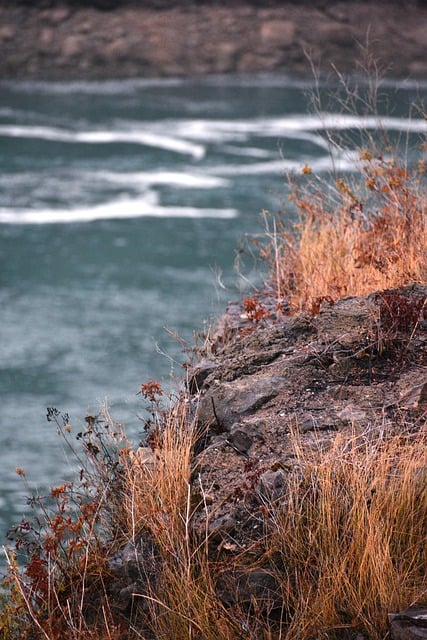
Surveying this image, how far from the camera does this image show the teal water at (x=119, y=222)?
5734 mm

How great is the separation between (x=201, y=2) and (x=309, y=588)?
17556 millimetres

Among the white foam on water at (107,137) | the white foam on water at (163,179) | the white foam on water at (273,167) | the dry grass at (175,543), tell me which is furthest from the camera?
the white foam on water at (107,137)

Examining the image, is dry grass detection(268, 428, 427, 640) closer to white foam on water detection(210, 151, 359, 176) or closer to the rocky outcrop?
the rocky outcrop

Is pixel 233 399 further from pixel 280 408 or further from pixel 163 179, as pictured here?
pixel 163 179

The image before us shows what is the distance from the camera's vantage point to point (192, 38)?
17453 mm

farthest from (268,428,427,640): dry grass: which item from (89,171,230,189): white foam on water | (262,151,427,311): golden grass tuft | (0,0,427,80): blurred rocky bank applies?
(0,0,427,80): blurred rocky bank

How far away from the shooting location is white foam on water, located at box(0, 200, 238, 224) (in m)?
9.84

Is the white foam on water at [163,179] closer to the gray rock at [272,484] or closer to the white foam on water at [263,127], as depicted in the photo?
the white foam on water at [263,127]

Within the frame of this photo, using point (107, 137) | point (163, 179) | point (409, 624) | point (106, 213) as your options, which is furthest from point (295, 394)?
point (107, 137)

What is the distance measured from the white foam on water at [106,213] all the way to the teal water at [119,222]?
23 mm

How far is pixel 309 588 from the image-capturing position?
251 cm

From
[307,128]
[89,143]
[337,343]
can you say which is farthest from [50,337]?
[307,128]

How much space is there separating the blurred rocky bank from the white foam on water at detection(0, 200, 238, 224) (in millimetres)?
6874

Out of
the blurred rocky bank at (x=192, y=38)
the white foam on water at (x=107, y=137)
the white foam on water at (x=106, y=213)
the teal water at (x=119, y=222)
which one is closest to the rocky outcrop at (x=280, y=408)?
the teal water at (x=119, y=222)
